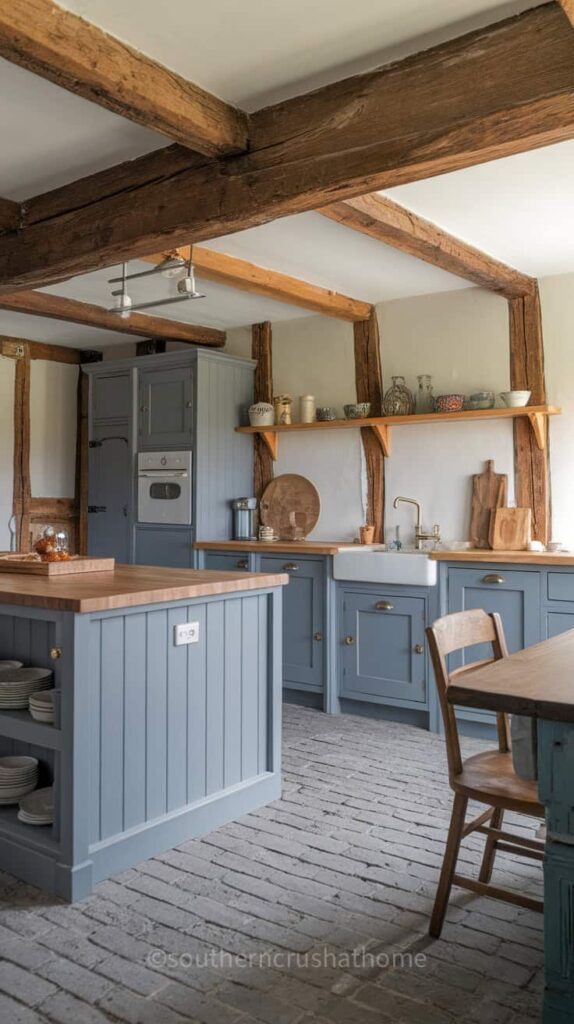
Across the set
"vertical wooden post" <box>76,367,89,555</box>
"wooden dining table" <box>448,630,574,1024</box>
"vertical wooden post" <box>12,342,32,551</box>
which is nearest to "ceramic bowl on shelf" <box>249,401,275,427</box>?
"vertical wooden post" <box>76,367,89,555</box>

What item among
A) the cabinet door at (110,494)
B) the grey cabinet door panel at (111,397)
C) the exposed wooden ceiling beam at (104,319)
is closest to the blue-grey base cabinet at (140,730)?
the exposed wooden ceiling beam at (104,319)

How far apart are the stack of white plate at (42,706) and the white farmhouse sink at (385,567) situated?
7.88 ft

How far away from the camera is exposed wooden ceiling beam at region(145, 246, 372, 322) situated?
4.27 meters

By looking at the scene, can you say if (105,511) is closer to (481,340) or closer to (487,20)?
(481,340)

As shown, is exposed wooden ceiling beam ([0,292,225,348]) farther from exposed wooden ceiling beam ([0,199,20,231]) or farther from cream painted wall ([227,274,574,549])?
exposed wooden ceiling beam ([0,199,20,231])

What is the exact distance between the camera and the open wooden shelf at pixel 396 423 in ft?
15.3

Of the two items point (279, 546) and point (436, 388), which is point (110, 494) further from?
point (436, 388)

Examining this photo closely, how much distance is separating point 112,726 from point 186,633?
452 mm

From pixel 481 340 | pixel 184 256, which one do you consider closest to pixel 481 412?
pixel 481 340

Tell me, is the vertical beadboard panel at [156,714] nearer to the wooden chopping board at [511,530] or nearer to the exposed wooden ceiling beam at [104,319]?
the wooden chopping board at [511,530]

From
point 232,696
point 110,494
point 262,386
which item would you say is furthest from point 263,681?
point 110,494

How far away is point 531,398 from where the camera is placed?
15.8ft

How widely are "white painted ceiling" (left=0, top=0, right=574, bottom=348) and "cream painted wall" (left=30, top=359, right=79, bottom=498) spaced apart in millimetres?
1727

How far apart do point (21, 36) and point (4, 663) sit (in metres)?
2.10
